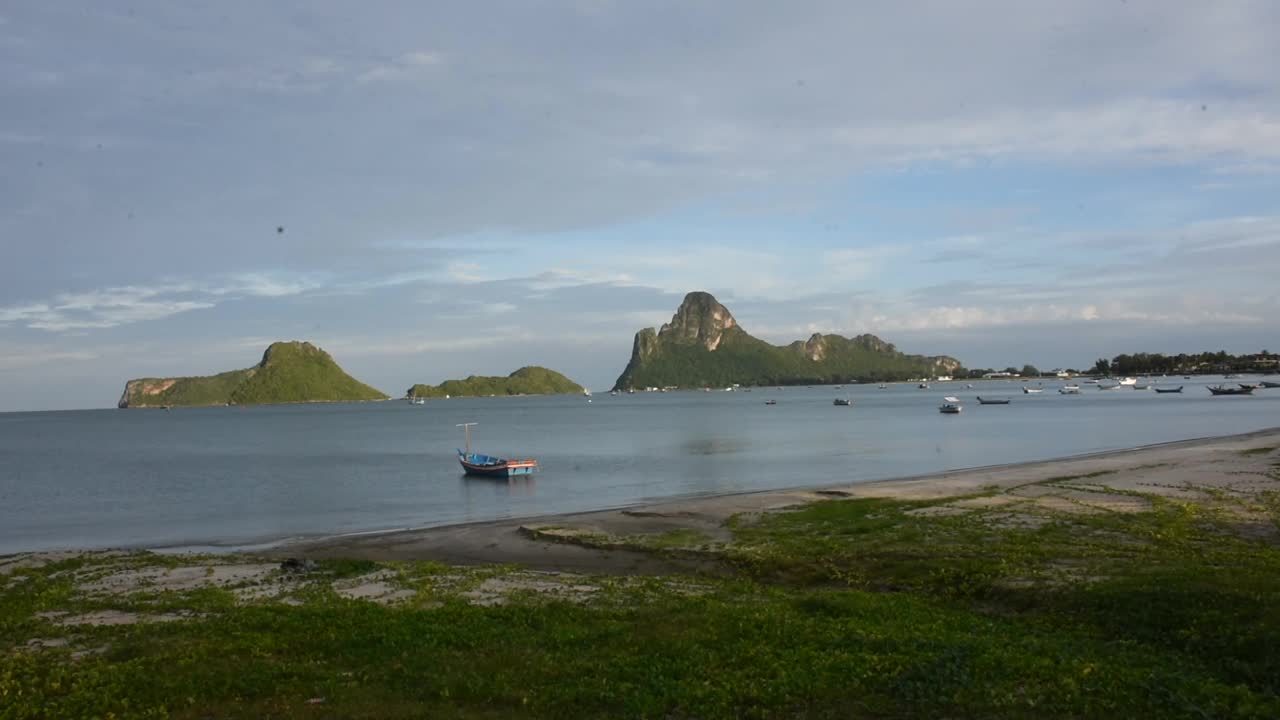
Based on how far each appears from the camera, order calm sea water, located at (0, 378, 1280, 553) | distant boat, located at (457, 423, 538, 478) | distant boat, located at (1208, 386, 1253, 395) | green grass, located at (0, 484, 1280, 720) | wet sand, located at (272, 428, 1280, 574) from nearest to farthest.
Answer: green grass, located at (0, 484, 1280, 720) → wet sand, located at (272, 428, 1280, 574) → calm sea water, located at (0, 378, 1280, 553) → distant boat, located at (457, 423, 538, 478) → distant boat, located at (1208, 386, 1253, 395)

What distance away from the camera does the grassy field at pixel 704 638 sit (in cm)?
1125

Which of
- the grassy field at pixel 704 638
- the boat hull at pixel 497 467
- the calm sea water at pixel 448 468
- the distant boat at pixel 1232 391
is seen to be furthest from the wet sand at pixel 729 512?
the distant boat at pixel 1232 391

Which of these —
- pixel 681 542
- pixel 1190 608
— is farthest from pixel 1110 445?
pixel 1190 608

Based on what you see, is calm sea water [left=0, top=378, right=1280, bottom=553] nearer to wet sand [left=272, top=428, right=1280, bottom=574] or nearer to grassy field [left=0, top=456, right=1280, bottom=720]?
wet sand [left=272, top=428, right=1280, bottom=574]

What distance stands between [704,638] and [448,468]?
61.4 metres

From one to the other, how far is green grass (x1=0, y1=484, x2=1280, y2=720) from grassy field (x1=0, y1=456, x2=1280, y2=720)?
44 mm

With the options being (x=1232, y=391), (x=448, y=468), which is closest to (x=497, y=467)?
(x=448, y=468)

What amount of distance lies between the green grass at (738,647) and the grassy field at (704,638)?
0.04 m

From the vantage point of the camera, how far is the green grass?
1119cm

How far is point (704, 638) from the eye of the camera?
46.4 ft

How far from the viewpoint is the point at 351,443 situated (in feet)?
366

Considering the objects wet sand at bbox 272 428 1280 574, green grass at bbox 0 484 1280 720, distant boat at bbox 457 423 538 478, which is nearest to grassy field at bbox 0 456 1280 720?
green grass at bbox 0 484 1280 720

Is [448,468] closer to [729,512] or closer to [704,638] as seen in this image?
[729,512]

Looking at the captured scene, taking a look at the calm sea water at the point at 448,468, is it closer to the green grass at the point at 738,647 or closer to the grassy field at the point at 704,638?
the grassy field at the point at 704,638
